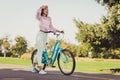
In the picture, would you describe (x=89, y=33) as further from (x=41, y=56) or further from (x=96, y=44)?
(x=41, y=56)

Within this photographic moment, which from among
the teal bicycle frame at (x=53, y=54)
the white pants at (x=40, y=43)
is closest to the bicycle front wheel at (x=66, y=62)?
the teal bicycle frame at (x=53, y=54)


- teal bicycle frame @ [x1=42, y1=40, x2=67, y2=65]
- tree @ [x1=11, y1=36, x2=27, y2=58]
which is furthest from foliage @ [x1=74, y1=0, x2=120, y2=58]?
tree @ [x1=11, y1=36, x2=27, y2=58]

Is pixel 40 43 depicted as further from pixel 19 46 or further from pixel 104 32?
pixel 19 46

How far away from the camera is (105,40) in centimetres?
2148

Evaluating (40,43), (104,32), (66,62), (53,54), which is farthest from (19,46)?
(66,62)

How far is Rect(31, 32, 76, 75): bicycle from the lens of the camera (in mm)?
8823

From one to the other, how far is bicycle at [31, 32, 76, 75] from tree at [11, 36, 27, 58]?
99170mm

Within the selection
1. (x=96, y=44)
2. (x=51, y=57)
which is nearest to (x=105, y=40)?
(x=96, y=44)

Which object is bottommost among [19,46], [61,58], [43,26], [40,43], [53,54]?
[19,46]

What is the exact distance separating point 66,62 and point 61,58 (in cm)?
20

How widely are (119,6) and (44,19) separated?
11.6 meters

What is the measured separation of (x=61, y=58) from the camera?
9125mm

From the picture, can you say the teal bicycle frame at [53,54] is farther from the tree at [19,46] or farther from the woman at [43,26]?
the tree at [19,46]

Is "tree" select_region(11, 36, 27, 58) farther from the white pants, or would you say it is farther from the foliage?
the white pants
